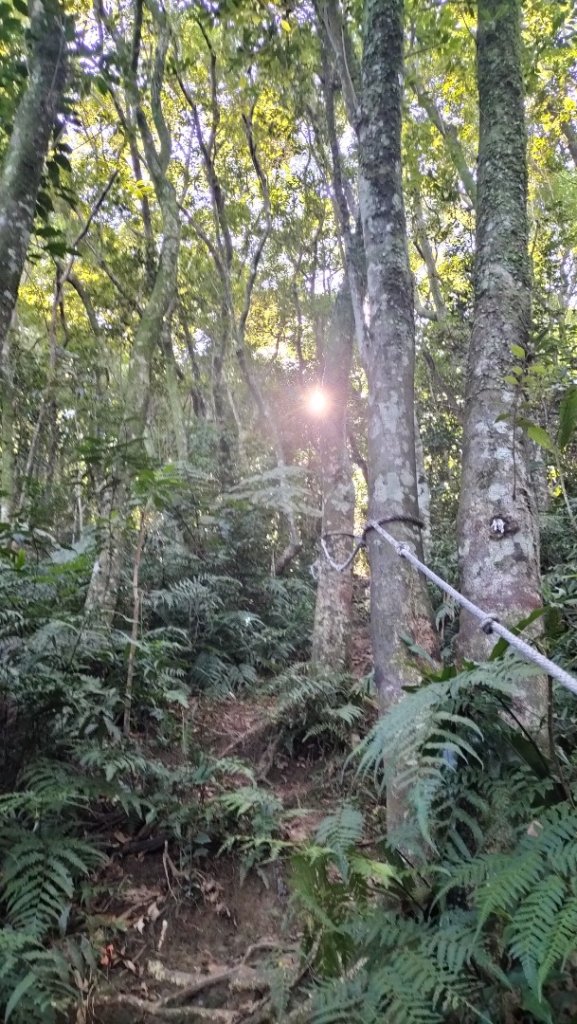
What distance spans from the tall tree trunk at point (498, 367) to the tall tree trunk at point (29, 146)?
9.21 ft

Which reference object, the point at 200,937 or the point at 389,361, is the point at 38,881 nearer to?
the point at 200,937

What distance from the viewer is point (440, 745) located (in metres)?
1.70

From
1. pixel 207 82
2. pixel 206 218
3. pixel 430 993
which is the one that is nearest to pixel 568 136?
pixel 207 82

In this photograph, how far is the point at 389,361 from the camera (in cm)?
340

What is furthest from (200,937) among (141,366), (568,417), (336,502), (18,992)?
(141,366)

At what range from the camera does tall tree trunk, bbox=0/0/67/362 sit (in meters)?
3.59

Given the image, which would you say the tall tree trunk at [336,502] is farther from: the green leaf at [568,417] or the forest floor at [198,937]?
the green leaf at [568,417]

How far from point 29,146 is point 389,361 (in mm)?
2729

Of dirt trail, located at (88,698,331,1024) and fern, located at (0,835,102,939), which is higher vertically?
fern, located at (0,835,102,939)

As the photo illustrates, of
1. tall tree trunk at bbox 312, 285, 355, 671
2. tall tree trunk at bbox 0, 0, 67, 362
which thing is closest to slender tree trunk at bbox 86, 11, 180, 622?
tall tree trunk at bbox 0, 0, 67, 362

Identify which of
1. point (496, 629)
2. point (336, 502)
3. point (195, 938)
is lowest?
point (195, 938)

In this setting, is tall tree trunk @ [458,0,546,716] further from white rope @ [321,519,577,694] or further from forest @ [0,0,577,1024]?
white rope @ [321,519,577,694]

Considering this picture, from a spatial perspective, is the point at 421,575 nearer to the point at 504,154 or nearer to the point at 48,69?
the point at 504,154

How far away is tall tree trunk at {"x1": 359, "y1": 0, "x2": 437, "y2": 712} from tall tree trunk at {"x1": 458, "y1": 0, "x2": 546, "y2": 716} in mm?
280
